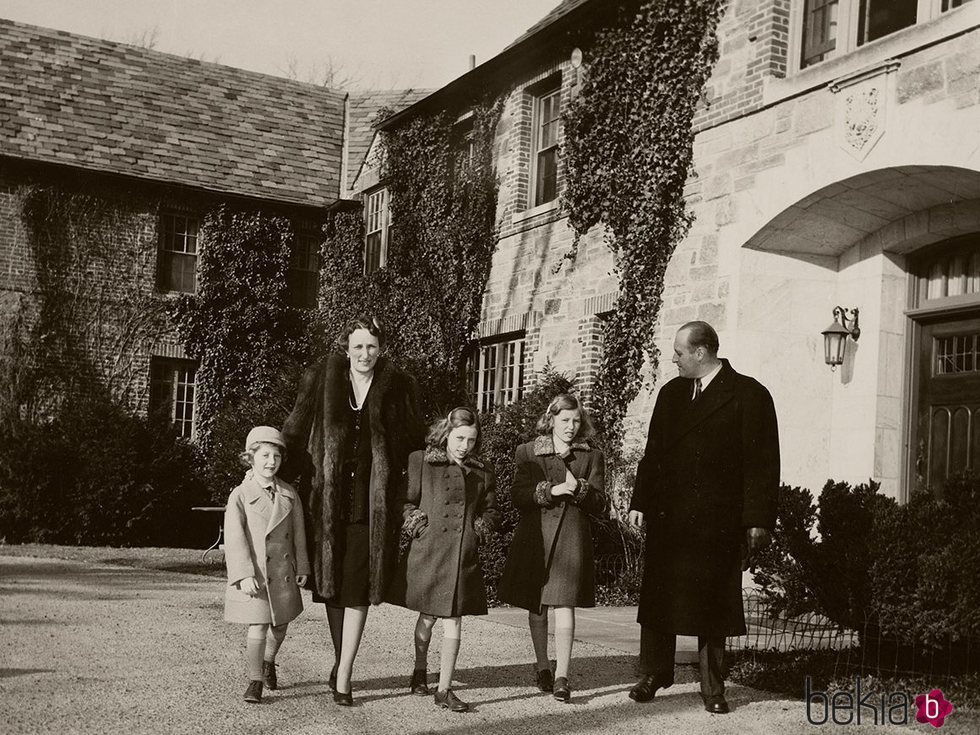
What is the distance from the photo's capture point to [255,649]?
558 cm

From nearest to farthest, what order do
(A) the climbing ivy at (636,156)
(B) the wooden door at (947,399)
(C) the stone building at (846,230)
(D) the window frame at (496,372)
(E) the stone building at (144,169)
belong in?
(C) the stone building at (846,230), (B) the wooden door at (947,399), (A) the climbing ivy at (636,156), (D) the window frame at (496,372), (E) the stone building at (144,169)

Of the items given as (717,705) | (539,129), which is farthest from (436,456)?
(539,129)

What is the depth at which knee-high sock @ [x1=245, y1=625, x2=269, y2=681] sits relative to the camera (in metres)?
5.57

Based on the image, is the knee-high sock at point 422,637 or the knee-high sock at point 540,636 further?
the knee-high sock at point 540,636

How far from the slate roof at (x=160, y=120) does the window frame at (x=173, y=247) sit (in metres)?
0.69

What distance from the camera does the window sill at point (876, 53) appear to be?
852 cm

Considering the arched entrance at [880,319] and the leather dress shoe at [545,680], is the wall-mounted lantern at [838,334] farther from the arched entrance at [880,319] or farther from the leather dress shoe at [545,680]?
the leather dress shoe at [545,680]

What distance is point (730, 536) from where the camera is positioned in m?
5.80

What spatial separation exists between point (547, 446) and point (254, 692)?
1.99m

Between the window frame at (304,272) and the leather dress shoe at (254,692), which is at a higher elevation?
the window frame at (304,272)

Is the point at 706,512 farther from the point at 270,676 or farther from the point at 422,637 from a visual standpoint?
the point at 270,676

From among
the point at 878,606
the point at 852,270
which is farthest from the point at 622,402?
the point at 878,606

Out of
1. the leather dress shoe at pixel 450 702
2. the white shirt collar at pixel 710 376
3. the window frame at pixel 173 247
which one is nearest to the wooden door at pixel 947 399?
the white shirt collar at pixel 710 376

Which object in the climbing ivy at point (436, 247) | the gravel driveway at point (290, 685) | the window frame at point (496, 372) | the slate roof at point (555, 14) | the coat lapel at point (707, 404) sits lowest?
the gravel driveway at point (290, 685)
